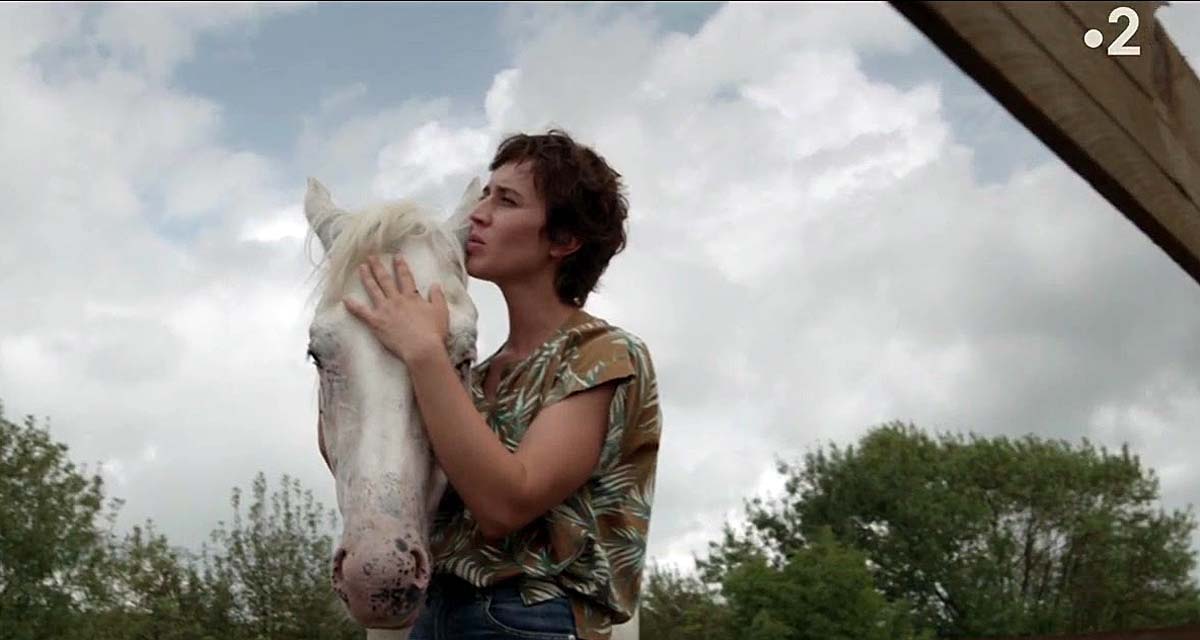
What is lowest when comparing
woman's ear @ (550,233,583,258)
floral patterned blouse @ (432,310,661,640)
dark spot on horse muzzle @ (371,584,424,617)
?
dark spot on horse muzzle @ (371,584,424,617)

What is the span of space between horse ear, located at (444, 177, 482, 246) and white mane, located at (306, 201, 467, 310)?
0.03 metres

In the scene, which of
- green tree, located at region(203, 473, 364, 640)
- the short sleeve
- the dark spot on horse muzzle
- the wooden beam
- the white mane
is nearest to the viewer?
the wooden beam

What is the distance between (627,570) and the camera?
7.59ft

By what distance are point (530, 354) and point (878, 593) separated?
111ft

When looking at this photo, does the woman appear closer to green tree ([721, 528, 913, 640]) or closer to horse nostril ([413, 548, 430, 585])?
horse nostril ([413, 548, 430, 585])

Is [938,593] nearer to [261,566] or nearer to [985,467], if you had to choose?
[985,467]

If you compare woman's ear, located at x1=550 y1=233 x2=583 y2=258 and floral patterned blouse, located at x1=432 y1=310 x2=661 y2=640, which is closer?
floral patterned blouse, located at x1=432 y1=310 x2=661 y2=640

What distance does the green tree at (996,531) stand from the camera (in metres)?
35.2

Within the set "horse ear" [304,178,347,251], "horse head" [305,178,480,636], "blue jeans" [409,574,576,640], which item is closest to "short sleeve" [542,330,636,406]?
"horse head" [305,178,480,636]

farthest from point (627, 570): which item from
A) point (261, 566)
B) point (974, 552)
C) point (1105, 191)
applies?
point (974, 552)

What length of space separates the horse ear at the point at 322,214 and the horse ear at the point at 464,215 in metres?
0.25

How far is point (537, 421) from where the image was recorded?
2.27 meters

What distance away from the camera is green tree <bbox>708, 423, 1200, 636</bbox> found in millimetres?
35250

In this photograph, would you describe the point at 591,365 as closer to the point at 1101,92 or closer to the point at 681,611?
the point at 1101,92
